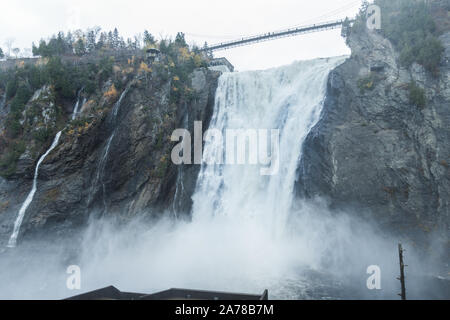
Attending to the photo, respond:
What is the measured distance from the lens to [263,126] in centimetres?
3033

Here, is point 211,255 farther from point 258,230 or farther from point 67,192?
point 67,192

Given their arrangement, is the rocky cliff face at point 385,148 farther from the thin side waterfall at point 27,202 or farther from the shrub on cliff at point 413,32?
the thin side waterfall at point 27,202

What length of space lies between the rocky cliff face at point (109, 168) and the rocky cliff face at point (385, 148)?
12.6 metres

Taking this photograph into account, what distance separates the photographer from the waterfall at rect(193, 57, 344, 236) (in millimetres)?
26344

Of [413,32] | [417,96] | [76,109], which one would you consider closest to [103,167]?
[76,109]

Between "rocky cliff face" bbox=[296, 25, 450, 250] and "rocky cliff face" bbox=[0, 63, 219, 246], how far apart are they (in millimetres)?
12639

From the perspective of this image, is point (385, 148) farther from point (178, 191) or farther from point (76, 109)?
point (76, 109)

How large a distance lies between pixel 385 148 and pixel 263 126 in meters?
10.8

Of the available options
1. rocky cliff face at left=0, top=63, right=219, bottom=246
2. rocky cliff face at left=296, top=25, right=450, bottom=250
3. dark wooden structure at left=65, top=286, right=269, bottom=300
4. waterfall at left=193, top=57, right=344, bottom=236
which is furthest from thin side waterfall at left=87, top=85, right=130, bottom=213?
rocky cliff face at left=296, top=25, right=450, bottom=250

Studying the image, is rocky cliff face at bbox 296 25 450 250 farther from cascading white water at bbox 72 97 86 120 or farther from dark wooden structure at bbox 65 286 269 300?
cascading white water at bbox 72 97 86 120

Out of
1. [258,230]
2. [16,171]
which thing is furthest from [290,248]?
[16,171]

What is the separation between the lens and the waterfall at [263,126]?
26.3 m

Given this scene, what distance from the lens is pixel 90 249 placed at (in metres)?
27.0
